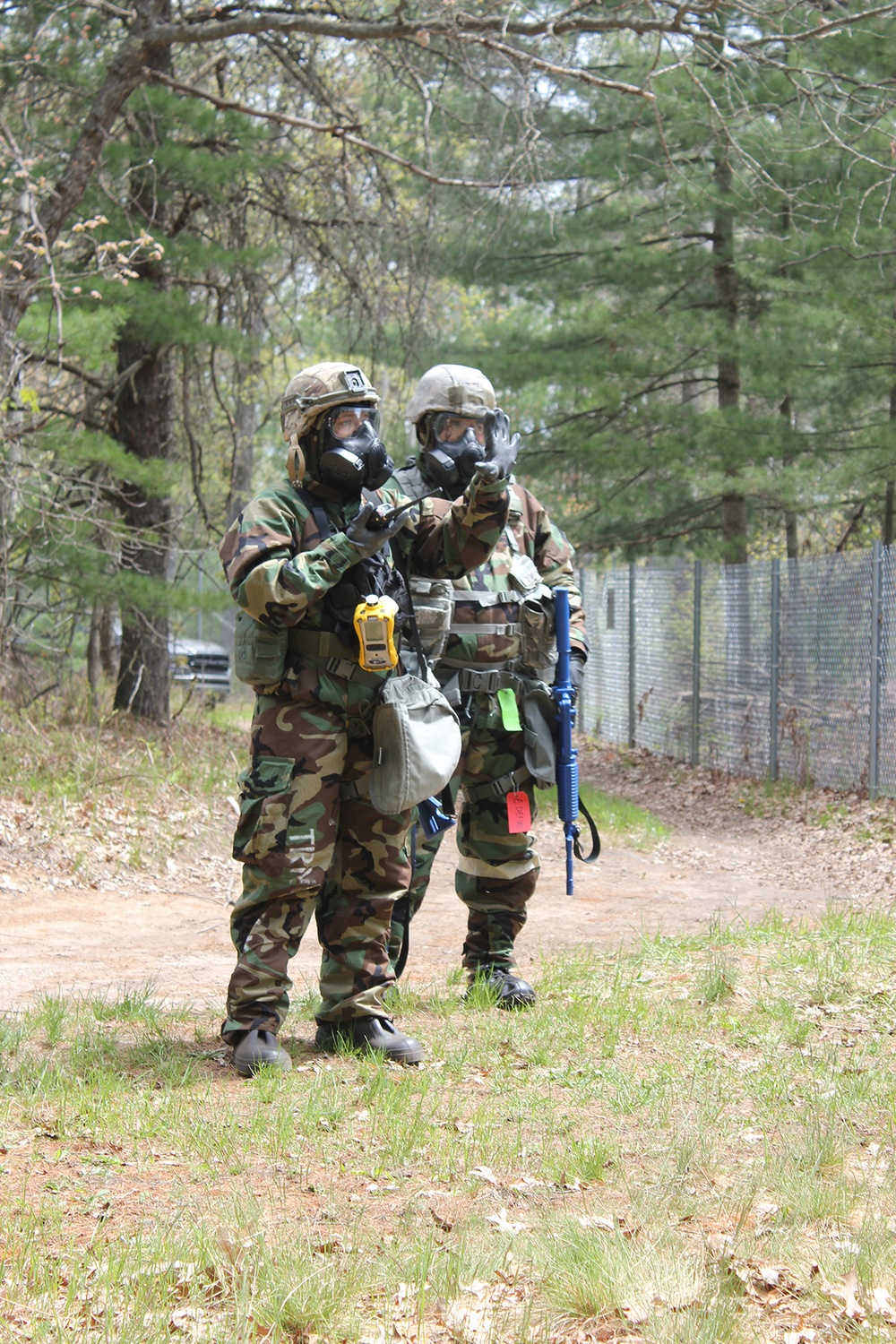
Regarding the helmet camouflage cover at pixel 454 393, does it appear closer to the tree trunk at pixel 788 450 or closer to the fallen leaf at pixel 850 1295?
the fallen leaf at pixel 850 1295

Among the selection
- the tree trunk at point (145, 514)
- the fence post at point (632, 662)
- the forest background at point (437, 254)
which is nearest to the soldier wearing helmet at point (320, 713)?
the forest background at point (437, 254)

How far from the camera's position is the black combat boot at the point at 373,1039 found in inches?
A: 168

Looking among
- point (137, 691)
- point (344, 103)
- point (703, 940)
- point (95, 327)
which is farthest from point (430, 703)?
point (344, 103)

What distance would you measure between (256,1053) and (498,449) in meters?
2.06

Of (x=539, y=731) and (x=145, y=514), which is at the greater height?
(x=145, y=514)

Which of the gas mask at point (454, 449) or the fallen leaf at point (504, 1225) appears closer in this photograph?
the fallen leaf at point (504, 1225)

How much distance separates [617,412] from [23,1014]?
10.6m

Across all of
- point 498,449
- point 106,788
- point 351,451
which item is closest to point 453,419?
point 498,449

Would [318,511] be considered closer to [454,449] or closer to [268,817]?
[454,449]

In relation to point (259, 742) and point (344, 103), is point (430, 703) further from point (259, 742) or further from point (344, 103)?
point (344, 103)

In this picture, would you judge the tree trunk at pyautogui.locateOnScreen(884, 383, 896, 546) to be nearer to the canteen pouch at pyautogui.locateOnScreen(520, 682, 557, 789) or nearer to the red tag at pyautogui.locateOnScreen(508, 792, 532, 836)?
the canteen pouch at pyautogui.locateOnScreen(520, 682, 557, 789)

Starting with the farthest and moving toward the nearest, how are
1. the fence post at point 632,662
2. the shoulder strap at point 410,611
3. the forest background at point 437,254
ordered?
the fence post at point 632,662 → the forest background at point 437,254 → the shoulder strap at point 410,611

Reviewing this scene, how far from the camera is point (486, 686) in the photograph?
16.4 feet

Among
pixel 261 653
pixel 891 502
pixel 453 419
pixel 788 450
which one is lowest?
pixel 261 653
